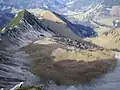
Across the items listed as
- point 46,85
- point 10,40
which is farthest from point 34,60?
point 46,85

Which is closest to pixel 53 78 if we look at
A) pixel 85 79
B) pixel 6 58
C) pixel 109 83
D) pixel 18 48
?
pixel 85 79

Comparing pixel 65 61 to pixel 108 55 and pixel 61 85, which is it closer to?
pixel 108 55

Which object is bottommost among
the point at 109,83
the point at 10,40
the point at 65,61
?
the point at 109,83

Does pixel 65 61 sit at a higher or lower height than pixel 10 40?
lower

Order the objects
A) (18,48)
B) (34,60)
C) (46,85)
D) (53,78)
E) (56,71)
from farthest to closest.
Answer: (18,48) < (34,60) < (56,71) < (53,78) < (46,85)

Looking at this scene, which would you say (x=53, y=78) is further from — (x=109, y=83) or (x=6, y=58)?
(x=6, y=58)

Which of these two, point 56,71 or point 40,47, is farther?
point 40,47

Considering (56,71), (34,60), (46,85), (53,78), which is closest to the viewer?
(46,85)

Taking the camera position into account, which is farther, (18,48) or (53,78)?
(18,48)

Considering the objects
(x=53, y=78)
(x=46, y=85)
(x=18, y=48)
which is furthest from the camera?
(x=18, y=48)
